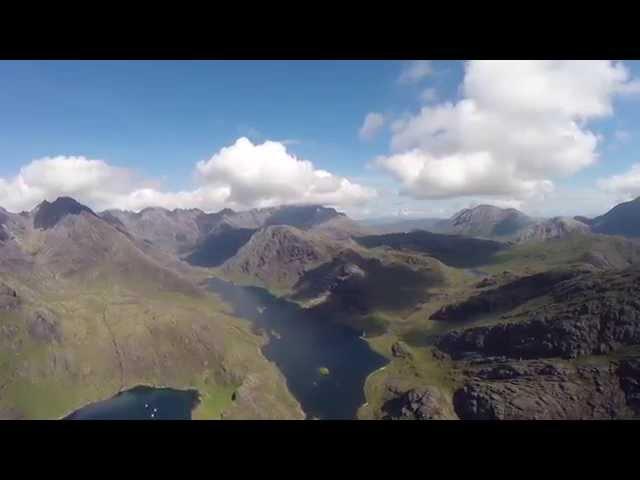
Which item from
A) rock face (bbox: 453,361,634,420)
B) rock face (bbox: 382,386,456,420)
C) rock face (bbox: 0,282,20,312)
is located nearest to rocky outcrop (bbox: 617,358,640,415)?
rock face (bbox: 453,361,634,420)

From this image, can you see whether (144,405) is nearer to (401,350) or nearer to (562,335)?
(401,350)

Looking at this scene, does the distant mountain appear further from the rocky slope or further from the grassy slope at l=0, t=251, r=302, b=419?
the rocky slope

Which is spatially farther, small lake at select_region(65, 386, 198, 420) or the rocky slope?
small lake at select_region(65, 386, 198, 420)

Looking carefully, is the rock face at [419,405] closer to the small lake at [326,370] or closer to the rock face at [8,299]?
the small lake at [326,370]

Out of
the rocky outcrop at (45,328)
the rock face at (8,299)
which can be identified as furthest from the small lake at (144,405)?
the rock face at (8,299)

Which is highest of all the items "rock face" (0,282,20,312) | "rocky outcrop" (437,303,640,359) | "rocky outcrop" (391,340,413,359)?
"rock face" (0,282,20,312)
